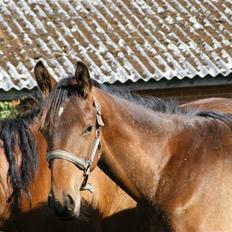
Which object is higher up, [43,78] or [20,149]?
[43,78]

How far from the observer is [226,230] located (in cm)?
415

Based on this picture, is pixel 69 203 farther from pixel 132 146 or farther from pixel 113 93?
pixel 113 93

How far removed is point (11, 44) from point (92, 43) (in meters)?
1.24

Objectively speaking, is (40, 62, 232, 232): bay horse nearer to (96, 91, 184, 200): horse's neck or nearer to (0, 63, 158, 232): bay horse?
(96, 91, 184, 200): horse's neck

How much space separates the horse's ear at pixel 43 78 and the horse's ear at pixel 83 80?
246 mm

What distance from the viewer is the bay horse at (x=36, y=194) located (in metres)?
5.25

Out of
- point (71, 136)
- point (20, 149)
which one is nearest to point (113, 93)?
point (71, 136)

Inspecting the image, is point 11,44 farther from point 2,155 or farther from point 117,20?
point 2,155

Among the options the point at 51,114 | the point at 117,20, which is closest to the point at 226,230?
the point at 51,114

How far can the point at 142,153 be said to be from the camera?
4262mm

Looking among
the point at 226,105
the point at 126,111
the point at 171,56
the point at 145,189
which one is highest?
the point at 126,111

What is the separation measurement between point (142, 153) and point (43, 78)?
2.63 feet

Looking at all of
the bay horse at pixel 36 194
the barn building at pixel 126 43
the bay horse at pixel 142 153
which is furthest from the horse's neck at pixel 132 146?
the barn building at pixel 126 43

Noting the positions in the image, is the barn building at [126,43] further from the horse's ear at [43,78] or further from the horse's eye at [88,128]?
the horse's eye at [88,128]
